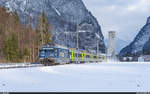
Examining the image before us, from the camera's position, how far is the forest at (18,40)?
5684 cm

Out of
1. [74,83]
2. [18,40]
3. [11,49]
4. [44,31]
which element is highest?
[44,31]

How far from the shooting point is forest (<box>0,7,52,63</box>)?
56.8 metres

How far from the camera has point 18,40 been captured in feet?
223

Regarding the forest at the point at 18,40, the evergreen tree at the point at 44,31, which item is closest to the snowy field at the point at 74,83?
the forest at the point at 18,40

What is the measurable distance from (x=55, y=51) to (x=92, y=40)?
507 ft

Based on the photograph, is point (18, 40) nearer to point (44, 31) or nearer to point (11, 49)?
point (11, 49)

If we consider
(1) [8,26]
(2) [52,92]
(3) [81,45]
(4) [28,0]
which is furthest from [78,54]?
(4) [28,0]

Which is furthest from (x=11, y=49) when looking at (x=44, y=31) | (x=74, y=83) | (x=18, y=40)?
(x=74, y=83)

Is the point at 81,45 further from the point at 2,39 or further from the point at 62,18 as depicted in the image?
the point at 2,39

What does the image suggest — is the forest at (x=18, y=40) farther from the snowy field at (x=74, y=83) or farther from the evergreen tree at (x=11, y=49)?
the snowy field at (x=74, y=83)

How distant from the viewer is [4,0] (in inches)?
6831

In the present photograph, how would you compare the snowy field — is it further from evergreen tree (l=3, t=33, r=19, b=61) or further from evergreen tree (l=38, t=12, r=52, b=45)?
evergreen tree (l=38, t=12, r=52, b=45)

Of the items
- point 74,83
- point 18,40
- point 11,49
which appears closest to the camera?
point 74,83

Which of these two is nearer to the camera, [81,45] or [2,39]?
[2,39]
